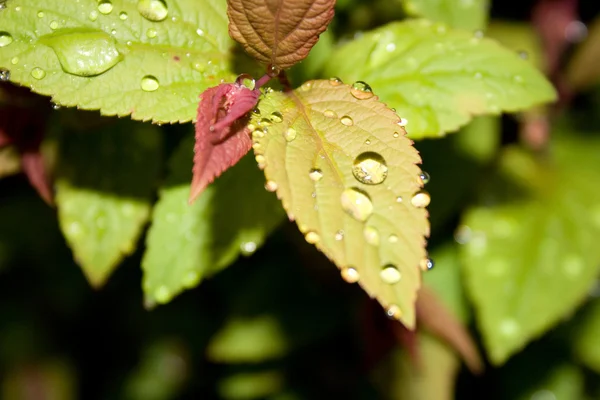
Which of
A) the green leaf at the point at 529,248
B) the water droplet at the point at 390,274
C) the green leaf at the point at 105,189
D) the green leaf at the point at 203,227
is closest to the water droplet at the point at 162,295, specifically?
the green leaf at the point at 203,227

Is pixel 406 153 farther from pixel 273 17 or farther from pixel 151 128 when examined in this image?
pixel 151 128

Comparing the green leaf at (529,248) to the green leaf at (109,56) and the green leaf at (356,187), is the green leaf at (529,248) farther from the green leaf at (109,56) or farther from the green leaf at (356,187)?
the green leaf at (109,56)

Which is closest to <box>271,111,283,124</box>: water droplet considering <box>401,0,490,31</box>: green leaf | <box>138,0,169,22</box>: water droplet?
<box>138,0,169,22</box>: water droplet

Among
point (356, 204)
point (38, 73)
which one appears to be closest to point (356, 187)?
point (356, 204)

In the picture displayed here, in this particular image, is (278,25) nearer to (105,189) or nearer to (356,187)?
(356,187)

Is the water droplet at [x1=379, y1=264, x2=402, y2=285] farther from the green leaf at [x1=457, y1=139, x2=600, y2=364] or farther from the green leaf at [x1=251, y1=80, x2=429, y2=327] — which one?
the green leaf at [x1=457, y1=139, x2=600, y2=364]

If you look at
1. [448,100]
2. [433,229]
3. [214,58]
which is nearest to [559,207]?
[433,229]
